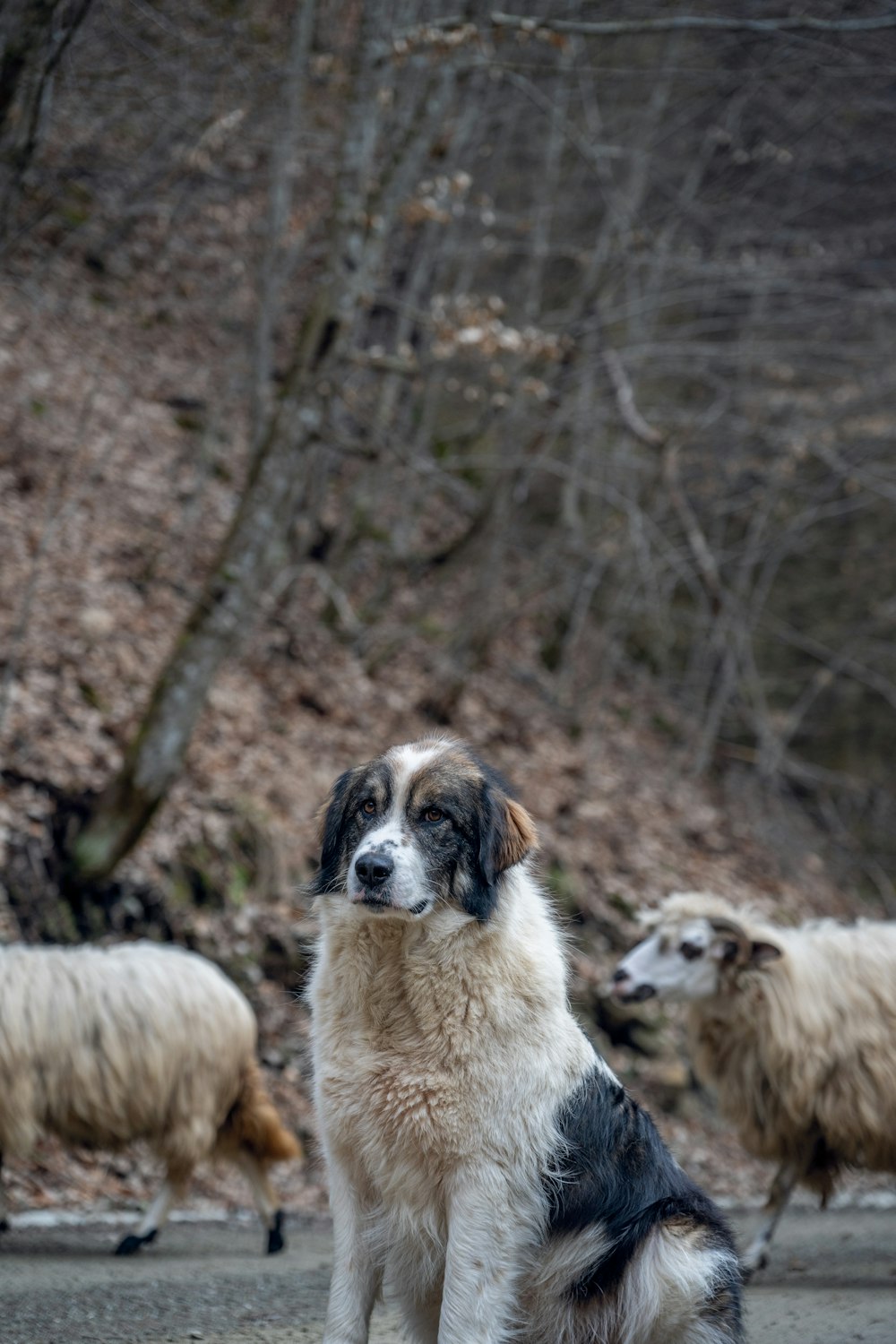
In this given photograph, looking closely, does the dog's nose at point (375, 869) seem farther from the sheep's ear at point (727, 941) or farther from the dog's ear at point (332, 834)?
the sheep's ear at point (727, 941)

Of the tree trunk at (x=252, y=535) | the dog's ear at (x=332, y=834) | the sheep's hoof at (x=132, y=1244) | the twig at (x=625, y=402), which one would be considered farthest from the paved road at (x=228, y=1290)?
the twig at (x=625, y=402)

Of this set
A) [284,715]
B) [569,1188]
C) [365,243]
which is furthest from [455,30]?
[569,1188]

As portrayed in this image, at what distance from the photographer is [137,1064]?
6262 mm

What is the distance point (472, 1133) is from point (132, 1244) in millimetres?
3383

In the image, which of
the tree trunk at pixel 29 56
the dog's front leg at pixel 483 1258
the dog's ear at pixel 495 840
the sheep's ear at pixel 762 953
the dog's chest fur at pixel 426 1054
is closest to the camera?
the dog's front leg at pixel 483 1258

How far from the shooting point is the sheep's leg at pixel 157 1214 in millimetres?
6090

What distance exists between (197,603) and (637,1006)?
5.41 m

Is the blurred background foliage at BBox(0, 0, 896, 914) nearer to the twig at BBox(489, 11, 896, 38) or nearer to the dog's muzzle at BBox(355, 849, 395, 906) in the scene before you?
the twig at BBox(489, 11, 896, 38)

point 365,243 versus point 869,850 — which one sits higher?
point 365,243

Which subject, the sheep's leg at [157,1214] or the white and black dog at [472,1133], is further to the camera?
the sheep's leg at [157,1214]

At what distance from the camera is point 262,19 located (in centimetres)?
1493

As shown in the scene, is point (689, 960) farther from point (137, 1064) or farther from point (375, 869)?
point (375, 869)

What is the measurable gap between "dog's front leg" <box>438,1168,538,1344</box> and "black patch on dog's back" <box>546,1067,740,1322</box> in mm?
164

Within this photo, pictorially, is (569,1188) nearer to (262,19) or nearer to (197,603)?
(197,603)
